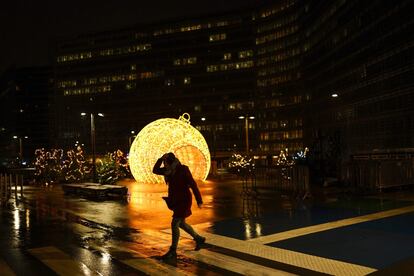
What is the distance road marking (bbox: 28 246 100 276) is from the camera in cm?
866

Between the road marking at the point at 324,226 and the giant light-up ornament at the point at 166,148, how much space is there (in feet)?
54.4

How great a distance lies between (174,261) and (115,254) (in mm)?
1579

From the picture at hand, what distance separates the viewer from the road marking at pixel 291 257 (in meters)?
8.09

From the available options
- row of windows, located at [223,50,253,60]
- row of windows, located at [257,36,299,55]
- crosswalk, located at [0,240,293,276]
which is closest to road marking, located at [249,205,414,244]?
crosswalk, located at [0,240,293,276]

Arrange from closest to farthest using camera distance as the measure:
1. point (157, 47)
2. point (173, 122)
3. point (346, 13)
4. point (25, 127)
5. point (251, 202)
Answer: point (251, 202) → point (173, 122) → point (346, 13) → point (157, 47) → point (25, 127)

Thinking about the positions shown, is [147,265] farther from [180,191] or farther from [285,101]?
[285,101]

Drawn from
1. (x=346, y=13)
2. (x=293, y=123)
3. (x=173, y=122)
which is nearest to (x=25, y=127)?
(x=293, y=123)

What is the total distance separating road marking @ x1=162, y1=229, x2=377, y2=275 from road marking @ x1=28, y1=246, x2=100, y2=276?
2903 millimetres

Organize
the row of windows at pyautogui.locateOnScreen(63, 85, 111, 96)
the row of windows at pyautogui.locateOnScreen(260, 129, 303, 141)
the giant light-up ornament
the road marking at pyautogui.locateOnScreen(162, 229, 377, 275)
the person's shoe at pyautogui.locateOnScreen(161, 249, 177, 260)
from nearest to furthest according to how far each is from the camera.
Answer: the road marking at pyautogui.locateOnScreen(162, 229, 377, 275), the person's shoe at pyautogui.locateOnScreen(161, 249, 177, 260), the giant light-up ornament, the row of windows at pyautogui.locateOnScreen(260, 129, 303, 141), the row of windows at pyautogui.locateOnScreen(63, 85, 111, 96)

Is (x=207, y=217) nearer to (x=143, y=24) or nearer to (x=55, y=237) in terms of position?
(x=55, y=237)

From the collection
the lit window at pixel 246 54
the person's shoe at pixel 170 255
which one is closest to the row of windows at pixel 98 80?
the lit window at pixel 246 54

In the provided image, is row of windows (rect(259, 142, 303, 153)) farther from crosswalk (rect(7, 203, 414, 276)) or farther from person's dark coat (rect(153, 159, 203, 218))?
person's dark coat (rect(153, 159, 203, 218))

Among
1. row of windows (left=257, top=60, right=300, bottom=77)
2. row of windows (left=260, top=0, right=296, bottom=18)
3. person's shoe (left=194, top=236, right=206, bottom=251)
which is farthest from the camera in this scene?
row of windows (left=260, top=0, right=296, bottom=18)

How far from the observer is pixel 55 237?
12.6 m
